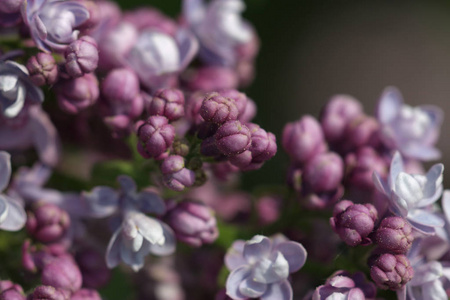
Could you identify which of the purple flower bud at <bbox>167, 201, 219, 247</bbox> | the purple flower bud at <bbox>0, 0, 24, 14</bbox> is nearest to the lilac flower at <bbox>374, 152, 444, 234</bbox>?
the purple flower bud at <bbox>167, 201, 219, 247</bbox>

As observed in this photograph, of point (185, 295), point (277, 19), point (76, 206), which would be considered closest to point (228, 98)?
Result: point (76, 206)

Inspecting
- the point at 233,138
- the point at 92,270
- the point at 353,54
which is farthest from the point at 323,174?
the point at 353,54

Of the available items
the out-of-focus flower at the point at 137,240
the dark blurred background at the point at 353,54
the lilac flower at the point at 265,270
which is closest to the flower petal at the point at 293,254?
the lilac flower at the point at 265,270

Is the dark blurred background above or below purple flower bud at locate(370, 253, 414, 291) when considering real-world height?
below

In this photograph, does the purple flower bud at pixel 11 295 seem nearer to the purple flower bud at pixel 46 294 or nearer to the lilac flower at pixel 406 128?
the purple flower bud at pixel 46 294

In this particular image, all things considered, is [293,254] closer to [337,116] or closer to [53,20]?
[337,116]

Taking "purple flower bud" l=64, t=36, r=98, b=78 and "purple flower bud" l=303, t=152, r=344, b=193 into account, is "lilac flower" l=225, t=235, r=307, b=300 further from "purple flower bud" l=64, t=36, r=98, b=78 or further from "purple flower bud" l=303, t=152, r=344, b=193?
"purple flower bud" l=64, t=36, r=98, b=78

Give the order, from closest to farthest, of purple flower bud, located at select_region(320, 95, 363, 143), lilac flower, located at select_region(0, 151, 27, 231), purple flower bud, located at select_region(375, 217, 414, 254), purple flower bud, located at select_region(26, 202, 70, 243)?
purple flower bud, located at select_region(375, 217, 414, 254)
lilac flower, located at select_region(0, 151, 27, 231)
purple flower bud, located at select_region(26, 202, 70, 243)
purple flower bud, located at select_region(320, 95, 363, 143)
